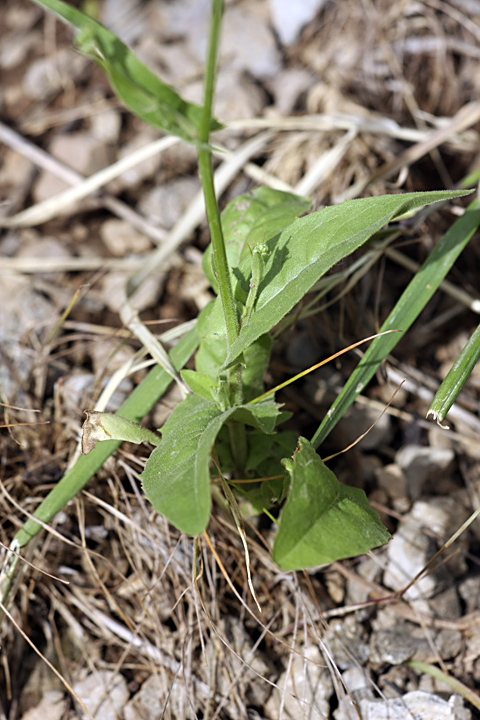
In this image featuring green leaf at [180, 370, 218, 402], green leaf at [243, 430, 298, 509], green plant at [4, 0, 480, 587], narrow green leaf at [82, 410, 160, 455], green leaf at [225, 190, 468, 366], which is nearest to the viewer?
green plant at [4, 0, 480, 587]

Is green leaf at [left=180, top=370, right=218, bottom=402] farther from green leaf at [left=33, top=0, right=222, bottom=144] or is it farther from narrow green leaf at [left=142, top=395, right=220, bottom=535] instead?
green leaf at [left=33, top=0, right=222, bottom=144]

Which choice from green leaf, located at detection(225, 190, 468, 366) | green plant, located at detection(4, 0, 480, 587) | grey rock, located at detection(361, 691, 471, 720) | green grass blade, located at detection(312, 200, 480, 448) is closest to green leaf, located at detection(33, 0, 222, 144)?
green plant, located at detection(4, 0, 480, 587)

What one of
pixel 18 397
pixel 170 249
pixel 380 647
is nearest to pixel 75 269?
pixel 170 249

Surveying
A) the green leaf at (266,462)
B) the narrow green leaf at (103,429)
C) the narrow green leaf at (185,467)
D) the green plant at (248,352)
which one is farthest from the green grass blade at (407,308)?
the narrow green leaf at (103,429)

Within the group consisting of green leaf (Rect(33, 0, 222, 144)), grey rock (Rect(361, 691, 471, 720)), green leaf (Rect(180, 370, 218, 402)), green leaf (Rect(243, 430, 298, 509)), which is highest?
green leaf (Rect(33, 0, 222, 144))

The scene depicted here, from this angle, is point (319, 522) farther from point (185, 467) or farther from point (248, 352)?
point (248, 352)

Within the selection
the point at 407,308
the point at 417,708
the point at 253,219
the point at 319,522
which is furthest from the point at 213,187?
the point at 417,708
